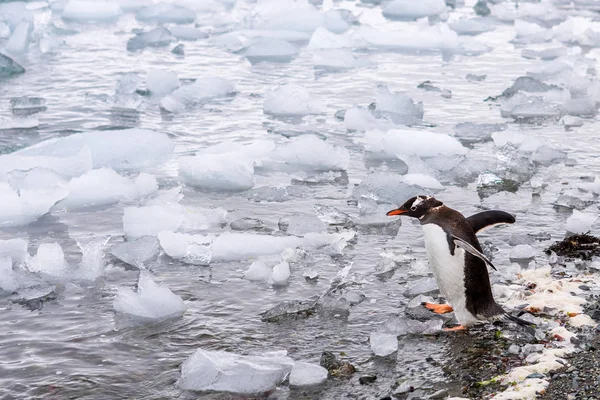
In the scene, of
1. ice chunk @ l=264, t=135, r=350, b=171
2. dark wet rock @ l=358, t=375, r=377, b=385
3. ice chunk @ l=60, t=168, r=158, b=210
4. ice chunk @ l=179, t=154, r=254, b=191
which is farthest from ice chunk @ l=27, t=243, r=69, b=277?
ice chunk @ l=264, t=135, r=350, b=171

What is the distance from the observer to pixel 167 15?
51.0 ft

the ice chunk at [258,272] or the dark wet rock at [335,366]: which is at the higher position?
the dark wet rock at [335,366]

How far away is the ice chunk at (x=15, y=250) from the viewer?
5332mm

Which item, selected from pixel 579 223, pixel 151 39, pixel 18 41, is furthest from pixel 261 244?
pixel 151 39

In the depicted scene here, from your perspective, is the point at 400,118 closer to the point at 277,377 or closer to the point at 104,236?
the point at 104,236

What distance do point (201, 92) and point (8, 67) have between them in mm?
2814

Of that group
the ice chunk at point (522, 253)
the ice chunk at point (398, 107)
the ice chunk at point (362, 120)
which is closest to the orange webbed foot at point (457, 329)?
the ice chunk at point (522, 253)

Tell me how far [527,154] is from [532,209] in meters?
1.38

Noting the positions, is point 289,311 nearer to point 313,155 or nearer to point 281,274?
point 281,274

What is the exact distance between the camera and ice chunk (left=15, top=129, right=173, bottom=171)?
7277 mm

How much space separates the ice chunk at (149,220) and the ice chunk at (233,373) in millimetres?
1996

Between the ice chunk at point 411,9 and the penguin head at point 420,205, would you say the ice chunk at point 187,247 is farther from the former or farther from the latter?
the ice chunk at point 411,9

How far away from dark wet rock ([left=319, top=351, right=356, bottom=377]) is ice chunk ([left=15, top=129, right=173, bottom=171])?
12.5 ft

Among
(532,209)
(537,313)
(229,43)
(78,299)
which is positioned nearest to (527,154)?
(532,209)
